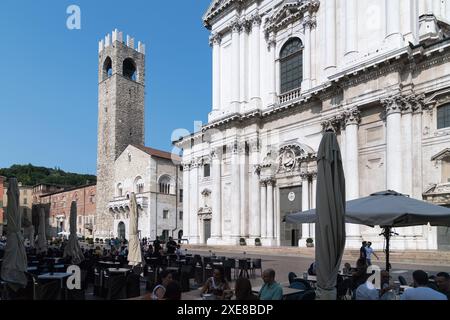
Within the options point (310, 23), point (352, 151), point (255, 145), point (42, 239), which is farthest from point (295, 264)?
point (310, 23)

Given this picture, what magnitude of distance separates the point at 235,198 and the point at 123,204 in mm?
25843

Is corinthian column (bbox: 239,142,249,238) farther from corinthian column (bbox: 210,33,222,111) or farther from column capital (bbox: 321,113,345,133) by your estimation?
column capital (bbox: 321,113,345,133)

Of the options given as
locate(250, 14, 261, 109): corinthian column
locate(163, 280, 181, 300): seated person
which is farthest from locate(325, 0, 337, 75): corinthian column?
locate(163, 280, 181, 300): seated person

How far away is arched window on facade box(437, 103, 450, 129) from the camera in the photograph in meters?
20.3

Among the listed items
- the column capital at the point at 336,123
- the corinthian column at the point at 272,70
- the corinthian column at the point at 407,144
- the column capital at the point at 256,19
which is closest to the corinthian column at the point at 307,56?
the corinthian column at the point at 272,70

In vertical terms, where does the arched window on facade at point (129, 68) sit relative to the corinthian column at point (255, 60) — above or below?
above

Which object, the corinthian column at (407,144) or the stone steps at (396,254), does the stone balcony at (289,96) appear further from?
the stone steps at (396,254)

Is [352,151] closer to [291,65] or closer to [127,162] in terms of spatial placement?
[291,65]

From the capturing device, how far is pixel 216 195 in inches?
1307

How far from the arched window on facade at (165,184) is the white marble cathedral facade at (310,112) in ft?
43.0

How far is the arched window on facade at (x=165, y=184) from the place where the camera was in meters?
52.1

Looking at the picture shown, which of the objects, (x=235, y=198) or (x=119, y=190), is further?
(x=119, y=190)
